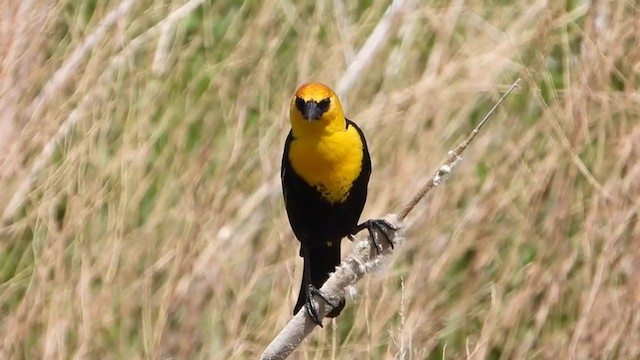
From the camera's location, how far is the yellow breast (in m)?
1.93

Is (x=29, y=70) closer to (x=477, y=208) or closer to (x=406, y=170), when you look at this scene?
(x=406, y=170)

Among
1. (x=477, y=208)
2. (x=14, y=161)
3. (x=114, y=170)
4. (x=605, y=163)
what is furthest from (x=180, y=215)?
(x=605, y=163)

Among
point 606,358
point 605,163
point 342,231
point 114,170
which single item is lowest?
point 606,358

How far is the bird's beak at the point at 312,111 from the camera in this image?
74.8 inches

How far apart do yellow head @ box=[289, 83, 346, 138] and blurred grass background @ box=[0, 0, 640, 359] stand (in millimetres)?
596

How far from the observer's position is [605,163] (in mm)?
2682

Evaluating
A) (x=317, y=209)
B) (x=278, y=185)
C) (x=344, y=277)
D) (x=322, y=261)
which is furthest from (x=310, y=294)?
(x=278, y=185)

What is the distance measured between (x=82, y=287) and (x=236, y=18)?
A: 887 mm

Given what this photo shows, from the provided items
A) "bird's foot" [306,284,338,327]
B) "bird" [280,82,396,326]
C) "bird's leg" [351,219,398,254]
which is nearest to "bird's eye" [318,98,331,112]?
"bird" [280,82,396,326]

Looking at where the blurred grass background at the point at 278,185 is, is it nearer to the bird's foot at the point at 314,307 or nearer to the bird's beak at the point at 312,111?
the bird's foot at the point at 314,307

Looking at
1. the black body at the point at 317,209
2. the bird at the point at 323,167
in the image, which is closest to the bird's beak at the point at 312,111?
the bird at the point at 323,167

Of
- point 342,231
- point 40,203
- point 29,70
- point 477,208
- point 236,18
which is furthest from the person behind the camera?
point 236,18

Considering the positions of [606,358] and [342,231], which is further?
[606,358]

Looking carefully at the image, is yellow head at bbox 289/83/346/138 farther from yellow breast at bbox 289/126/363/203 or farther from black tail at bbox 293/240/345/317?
black tail at bbox 293/240/345/317
